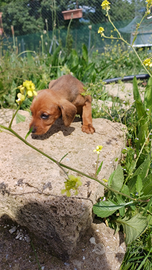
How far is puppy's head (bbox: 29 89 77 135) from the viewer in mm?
1778

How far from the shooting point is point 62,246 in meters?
1.25

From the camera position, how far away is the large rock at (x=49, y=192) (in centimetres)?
122

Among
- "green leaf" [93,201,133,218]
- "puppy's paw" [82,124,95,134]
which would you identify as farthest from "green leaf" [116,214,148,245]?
"puppy's paw" [82,124,95,134]

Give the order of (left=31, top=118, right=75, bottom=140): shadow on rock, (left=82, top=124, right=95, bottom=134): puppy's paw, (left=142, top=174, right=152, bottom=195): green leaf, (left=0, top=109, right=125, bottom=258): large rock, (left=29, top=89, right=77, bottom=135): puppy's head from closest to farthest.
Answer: (left=0, top=109, right=125, bottom=258): large rock → (left=142, top=174, right=152, bottom=195): green leaf → (left=29, top=89, right=77, bottom=135): puppy's head → (left=31, top=118, right=75, bottom=140): shadow on rock → (left=82, top=124, right=95, bottom=134): puppy's paw

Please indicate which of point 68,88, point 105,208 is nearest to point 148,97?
point 68,88

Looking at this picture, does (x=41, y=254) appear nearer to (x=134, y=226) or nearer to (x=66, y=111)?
(x=134, y=226)

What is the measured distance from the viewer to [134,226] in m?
1.30

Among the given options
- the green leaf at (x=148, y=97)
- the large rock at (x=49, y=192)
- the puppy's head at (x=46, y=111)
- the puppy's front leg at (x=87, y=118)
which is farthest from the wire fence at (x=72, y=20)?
the large rock at (x=49, y=192)

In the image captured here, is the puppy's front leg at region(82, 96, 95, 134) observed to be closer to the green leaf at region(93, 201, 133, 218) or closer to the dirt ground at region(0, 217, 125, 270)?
the green leaf at region(93, 201, 133, 218)

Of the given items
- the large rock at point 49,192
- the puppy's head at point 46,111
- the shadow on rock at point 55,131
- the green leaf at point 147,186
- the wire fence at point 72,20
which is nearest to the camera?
the large rock at point 49,192

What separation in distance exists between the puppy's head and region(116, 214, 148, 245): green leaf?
3.22ft

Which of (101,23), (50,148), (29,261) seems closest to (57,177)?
(50,148)

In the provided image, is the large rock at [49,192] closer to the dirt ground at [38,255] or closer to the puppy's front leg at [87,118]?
the dirt ground at [38,255]

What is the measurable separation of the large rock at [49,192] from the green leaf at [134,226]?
0.86 feet
